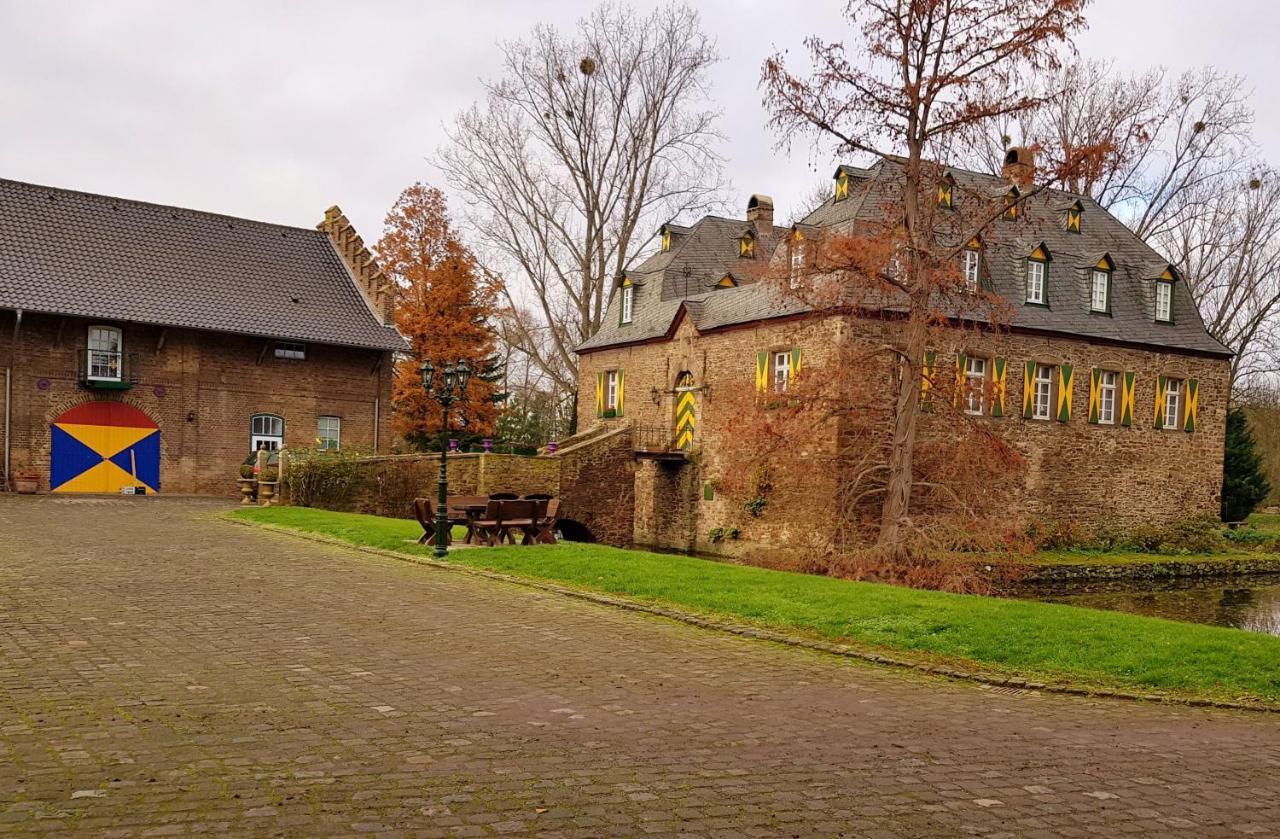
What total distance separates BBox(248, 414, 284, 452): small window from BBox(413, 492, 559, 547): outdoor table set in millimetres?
13261

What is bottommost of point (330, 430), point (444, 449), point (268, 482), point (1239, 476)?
point (268, 482)

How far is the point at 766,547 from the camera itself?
25.8 metres

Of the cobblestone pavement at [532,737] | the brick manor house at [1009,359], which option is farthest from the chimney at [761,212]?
the cobblestone pavement at [532,737]

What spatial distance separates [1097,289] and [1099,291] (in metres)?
0.10

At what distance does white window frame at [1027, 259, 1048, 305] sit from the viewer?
27531 mm

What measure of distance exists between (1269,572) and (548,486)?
19779 millimetres

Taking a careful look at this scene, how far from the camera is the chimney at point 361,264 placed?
30.5 meters

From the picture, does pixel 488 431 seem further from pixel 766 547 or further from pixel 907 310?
pixel 907 310

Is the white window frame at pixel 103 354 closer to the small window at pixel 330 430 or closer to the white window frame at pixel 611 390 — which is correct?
the small window at pixel 330 430

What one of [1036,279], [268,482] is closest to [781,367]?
[1036,279]

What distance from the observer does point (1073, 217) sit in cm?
3042

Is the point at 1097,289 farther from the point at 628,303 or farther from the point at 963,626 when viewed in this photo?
the point at 963,626

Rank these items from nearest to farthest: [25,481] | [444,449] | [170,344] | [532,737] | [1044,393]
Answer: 1. [532,737]
2. [444,449]
3. [25,481]
4. [170,344]
5. [1044,393]

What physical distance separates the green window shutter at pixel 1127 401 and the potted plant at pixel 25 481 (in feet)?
90.4
